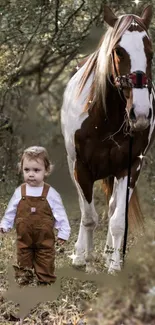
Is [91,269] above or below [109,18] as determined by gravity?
below

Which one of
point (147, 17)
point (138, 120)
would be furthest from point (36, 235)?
point (147, 17)

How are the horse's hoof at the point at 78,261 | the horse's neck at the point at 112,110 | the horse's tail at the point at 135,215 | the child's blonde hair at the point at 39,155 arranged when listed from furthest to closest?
1. the horse's tail at the point at 135,215
2. the horse's hoof at the point at 78,261
3. the horse's neck at the point at 112,110
4. the child's blonde hair at the point at 39,155

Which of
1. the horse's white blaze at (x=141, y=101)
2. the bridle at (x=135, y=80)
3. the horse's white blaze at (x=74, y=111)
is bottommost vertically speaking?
the horse's white blaze at (x=74, y=111)

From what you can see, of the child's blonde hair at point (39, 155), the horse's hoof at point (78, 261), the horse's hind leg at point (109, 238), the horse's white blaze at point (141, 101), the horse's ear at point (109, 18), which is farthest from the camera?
the horse's hoof at point (78, 261)

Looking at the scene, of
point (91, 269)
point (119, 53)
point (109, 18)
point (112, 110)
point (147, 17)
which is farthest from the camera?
point (91, 269)

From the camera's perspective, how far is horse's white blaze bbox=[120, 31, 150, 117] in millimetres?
3730

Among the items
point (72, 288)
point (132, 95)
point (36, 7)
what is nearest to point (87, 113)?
point (132, 95)

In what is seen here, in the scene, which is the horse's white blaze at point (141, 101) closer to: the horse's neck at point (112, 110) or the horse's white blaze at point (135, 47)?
the horse's white blaze at point (135, 47)

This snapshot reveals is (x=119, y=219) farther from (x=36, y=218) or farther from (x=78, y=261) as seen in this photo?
(x=36, y=218)

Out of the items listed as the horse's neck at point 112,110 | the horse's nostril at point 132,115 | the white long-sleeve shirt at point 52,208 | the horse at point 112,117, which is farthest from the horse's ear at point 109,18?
the white long-sleeve shirt at point 52,208

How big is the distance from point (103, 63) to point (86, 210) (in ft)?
3.93

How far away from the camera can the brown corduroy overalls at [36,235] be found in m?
3.77

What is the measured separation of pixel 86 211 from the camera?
4793mm

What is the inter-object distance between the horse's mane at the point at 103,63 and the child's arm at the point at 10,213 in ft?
3.38
